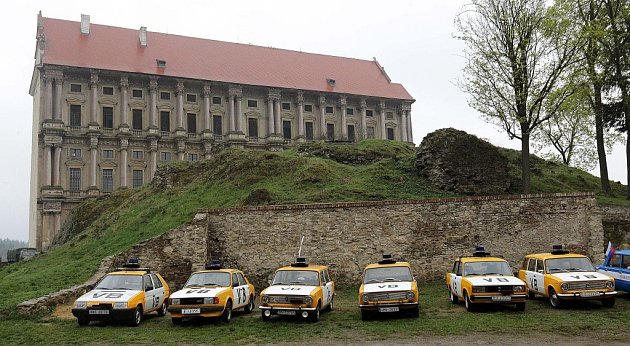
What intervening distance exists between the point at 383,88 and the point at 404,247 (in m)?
59.8

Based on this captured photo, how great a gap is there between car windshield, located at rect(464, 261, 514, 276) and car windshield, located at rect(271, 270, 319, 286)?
15.4ft

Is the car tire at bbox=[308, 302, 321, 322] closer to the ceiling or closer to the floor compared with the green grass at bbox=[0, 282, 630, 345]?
closer to the ceiling

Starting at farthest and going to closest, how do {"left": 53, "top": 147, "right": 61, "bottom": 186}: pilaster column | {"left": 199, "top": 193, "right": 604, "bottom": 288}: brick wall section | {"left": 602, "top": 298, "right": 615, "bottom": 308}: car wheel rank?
{"left": 53, "top": 147, "right": 61, "bottom": 186}: pilaster column < {"left": 199, "top": 193, "right": 604, "bottom": 288}: brick wall section < {"left": 602, "top": 298, "right": 615, "bottom": 308}: car wheel

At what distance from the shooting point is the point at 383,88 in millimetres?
80188

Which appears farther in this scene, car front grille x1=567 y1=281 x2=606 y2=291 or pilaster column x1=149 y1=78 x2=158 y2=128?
pilaster column x1=149 y1=78 x2=158 y2=128

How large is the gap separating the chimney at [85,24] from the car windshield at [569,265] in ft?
204

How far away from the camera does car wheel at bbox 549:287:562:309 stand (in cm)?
1620

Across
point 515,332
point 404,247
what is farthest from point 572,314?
point 404,247

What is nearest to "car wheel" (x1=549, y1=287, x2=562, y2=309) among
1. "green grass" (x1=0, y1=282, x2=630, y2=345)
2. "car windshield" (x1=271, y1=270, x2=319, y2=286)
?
"green grass" (x1=0, y1=282, x2=630, y2=345)

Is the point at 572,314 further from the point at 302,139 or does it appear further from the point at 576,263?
the point at 302,139

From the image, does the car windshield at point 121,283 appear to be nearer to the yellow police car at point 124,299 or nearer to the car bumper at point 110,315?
the yellow police car at point 124,299

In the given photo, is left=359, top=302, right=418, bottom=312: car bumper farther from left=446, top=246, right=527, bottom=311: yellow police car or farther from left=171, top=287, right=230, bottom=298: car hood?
left=171, top=287, right=230, bottom=298: car hood

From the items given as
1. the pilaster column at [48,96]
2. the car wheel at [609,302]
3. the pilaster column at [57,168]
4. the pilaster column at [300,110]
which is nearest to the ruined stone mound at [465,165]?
the car wheel at [609,302]

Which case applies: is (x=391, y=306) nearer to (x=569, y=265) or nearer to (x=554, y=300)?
(x=554, y=300)
